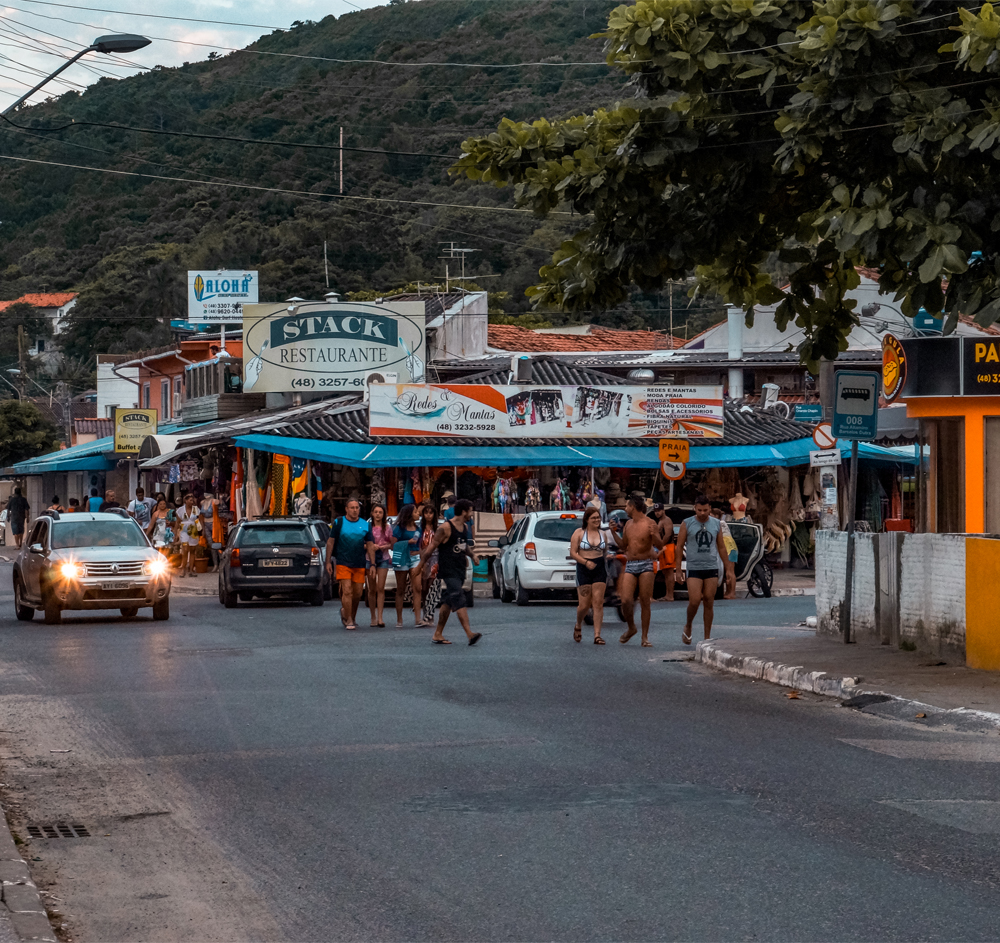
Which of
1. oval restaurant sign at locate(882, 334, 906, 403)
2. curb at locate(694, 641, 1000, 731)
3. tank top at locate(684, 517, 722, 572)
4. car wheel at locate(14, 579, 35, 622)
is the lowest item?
curb at locate(694, 641, 1000, 731)

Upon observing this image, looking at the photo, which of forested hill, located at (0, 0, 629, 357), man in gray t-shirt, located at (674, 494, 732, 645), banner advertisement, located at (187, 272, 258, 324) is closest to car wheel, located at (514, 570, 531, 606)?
man in gray t-shirt, located at (674, 494, 732, 645)

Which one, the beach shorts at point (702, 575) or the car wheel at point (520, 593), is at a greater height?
the beach shorts at point (702, 575)

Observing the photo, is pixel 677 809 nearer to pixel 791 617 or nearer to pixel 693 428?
pixel 791 617

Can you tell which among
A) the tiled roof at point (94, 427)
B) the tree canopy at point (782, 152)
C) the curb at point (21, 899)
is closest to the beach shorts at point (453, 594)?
the tree canopy at point (782, 152)

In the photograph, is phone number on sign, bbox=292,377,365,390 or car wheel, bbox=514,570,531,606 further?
phone number on sign, bbox=292,377,365,390

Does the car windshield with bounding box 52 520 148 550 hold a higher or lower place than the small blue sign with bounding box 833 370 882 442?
lower

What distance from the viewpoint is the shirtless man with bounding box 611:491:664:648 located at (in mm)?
19344

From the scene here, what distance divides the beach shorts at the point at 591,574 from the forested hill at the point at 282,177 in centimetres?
5307

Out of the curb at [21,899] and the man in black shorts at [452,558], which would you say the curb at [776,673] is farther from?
the curb at [21,899]

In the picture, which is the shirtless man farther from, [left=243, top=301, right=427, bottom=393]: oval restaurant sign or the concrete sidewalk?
[left=243, top=301, right=427, bottom=393]: oval restaurant sign

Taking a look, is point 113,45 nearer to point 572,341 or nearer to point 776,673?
point 776,673

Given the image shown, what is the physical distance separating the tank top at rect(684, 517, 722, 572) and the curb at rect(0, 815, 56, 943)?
1202 cm

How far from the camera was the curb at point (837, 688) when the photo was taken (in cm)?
1213

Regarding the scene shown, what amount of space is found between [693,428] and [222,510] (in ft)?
40.7
